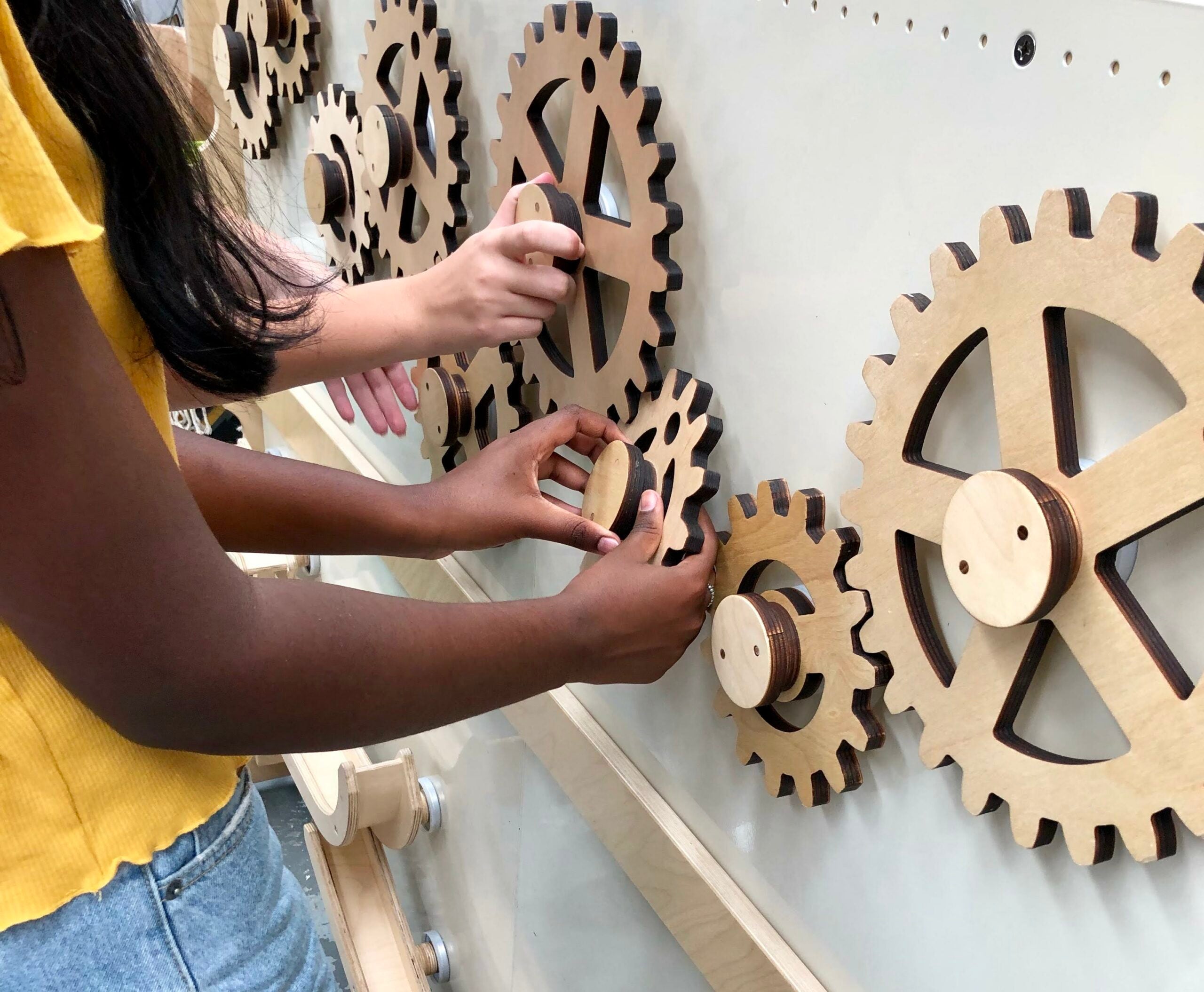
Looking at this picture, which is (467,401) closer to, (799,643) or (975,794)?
(799,643)

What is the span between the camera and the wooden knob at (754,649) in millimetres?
538

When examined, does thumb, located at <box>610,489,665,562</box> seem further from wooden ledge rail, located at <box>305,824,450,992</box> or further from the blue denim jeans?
wooden ledge rail, located at <box>305,824,450,992</box>

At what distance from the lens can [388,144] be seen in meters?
0.85

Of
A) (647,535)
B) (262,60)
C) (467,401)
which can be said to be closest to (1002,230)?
(647,535)

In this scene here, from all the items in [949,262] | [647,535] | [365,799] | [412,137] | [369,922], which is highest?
[949,262]

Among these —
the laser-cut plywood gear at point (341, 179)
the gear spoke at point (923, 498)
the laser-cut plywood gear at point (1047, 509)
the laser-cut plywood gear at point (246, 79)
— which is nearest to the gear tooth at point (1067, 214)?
the laser-cut plywood gear at point (1047, 509)

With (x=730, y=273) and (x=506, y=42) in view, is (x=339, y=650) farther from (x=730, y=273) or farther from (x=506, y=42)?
(x=506, y=42)

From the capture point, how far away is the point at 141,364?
397mm

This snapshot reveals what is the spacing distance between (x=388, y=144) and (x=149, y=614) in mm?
602

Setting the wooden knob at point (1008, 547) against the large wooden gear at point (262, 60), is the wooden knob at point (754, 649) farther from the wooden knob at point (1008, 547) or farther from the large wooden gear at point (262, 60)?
the large wooden gear at point (262, 60)

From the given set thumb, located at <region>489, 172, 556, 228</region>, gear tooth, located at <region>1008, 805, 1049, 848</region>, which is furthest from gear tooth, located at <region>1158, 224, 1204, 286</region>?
thumb, located at <region>489, 172, 556, 228</region>

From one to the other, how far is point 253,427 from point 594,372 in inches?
51.2

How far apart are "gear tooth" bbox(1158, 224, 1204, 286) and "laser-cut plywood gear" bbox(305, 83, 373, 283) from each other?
77 centimetres

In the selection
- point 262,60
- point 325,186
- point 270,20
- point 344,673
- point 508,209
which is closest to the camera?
point 344,673
